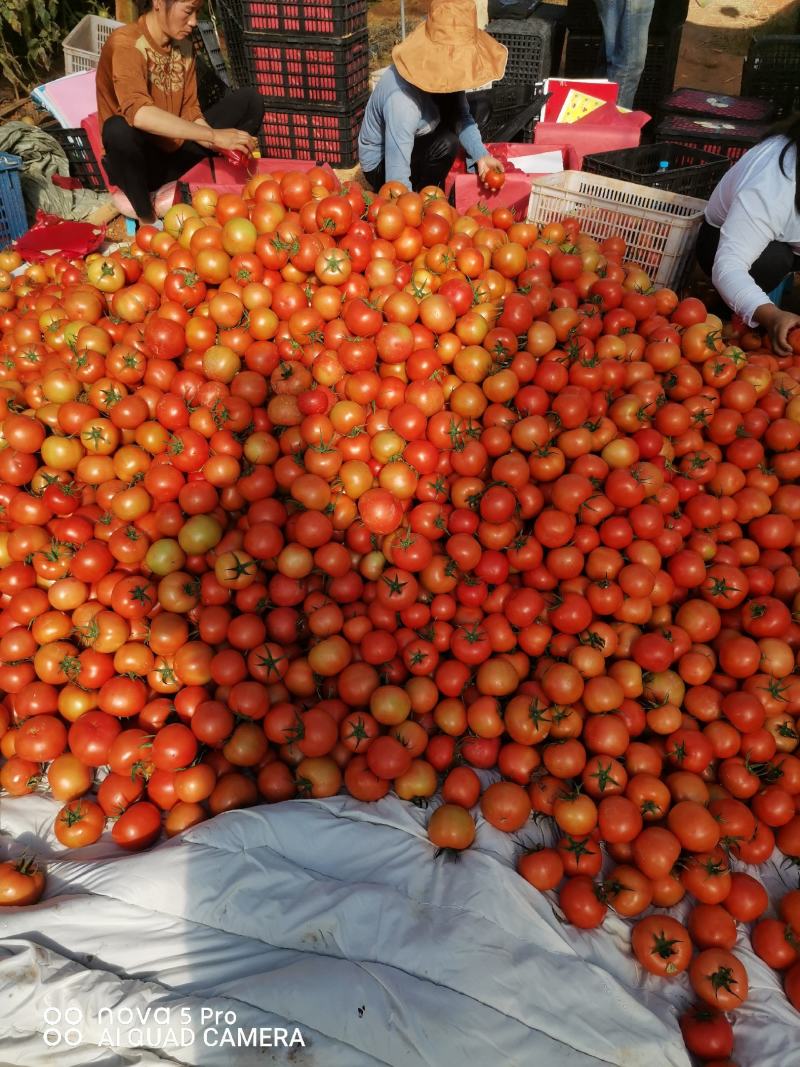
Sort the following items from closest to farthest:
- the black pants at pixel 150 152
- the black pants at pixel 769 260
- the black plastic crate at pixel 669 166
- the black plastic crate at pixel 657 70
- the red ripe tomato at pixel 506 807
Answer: the red ripe tomato at pixel 506 807 → the black pants at pixel 769 260 → the black plastic crate at pixel 669 166 → the black pants at pixel 150 152 → the black plastic crate at pixel 657 70

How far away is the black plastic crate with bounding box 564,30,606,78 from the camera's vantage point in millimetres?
7496

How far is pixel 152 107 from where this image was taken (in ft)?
14.3

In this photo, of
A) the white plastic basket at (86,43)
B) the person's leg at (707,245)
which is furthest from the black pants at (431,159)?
the white plastic basket at (86,43)

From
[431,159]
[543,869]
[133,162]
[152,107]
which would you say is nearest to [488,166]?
[431,159]

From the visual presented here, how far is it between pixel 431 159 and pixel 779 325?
2.98 meters

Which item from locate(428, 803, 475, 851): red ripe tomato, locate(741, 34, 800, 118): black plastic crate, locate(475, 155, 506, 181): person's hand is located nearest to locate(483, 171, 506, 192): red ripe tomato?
locate(475, 155, 506, 181): person's hand

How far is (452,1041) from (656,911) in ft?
2.46

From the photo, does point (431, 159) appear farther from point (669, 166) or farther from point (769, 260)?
point (769, 260)

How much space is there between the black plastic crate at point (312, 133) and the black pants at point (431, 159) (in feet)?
4.15

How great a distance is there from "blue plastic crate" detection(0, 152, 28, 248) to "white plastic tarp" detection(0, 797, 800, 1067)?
5.02 m

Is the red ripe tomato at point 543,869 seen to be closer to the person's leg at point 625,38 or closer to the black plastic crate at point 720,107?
the black plastic crate at point 720,107

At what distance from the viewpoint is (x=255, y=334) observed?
2.61m

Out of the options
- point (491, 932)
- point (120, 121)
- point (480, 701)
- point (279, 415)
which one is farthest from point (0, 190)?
point (491, 932)

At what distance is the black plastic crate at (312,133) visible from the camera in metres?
6.02
